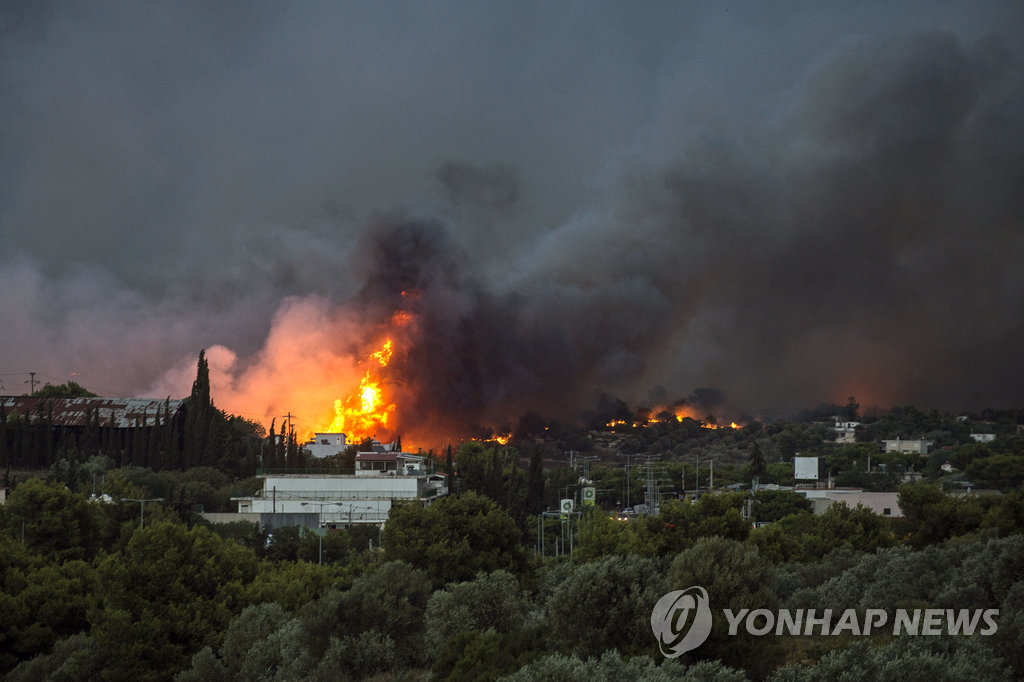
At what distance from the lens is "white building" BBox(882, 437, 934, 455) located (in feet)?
419

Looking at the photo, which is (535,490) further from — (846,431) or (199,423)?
(846,431)

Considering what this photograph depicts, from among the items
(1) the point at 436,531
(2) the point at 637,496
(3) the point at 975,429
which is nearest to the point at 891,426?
(3) the point at 975,429

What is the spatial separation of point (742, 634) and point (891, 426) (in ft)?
436

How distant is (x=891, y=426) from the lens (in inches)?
5640

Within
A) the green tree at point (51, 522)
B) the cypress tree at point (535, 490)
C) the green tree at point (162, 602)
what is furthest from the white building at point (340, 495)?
the green tree at point (162, 602)
